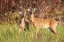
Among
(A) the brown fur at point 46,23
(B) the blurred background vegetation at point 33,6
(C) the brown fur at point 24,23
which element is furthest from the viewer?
(B) the blurred background vegetation at point 33,6

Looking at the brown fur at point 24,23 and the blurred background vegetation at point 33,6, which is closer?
the brown fur at point 24,23

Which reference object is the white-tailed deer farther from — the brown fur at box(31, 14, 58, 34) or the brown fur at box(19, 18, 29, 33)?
the brown fur at box(19, 18, 29, 33)

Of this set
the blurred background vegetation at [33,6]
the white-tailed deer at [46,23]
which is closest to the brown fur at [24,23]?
the white-tailed deer at [46,23]

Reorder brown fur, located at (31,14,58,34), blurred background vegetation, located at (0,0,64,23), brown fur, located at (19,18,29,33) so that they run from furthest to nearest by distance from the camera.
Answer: blurred background vegetation, located at (0,0,64,23) < brown fur, located at (19,18,29,33) < brown fur, located at (31,14,58,34)

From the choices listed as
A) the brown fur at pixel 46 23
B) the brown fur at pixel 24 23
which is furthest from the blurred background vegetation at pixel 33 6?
the brown fur at pixel 46 23

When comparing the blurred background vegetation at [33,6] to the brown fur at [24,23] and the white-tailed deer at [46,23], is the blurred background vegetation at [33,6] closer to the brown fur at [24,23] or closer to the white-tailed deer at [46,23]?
the brown fur at [24,23]

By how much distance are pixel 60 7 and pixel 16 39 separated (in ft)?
25.0

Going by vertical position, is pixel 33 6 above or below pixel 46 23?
above

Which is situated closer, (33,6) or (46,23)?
(46,23)

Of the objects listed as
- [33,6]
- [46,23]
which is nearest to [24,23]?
[46,23]

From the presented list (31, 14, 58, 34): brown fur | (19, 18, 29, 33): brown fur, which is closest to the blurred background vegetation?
(19, 18, 29, 33): brown fur

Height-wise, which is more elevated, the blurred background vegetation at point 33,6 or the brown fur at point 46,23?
the blurred background vegetation at point 33,6

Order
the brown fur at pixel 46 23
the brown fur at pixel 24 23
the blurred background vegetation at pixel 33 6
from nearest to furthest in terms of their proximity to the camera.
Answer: the brown fur at pixel 46 23 → the brown fur at pixel 24 23 → the blurred background vegetation at pixel 33 6

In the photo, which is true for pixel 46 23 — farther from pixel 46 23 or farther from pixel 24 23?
pixel 24 23
